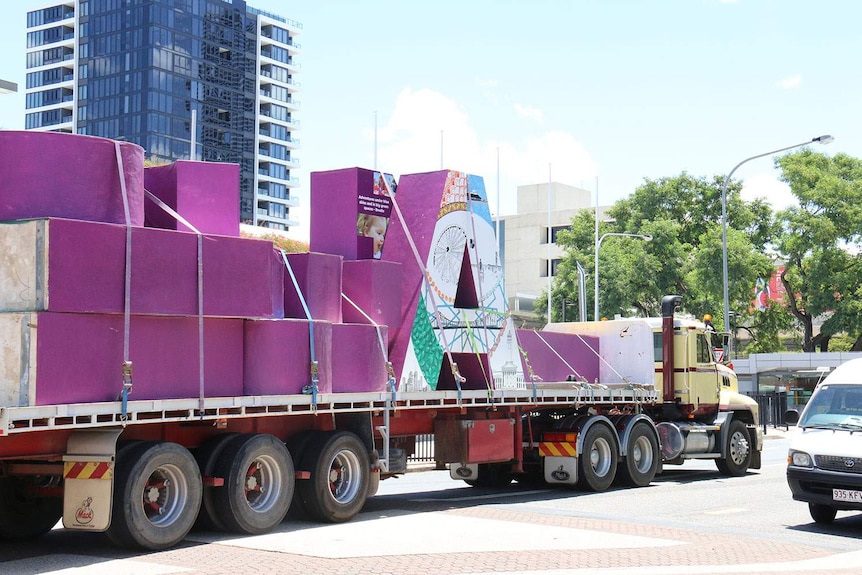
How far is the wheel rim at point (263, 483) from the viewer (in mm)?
12125

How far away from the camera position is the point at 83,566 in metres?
10.0

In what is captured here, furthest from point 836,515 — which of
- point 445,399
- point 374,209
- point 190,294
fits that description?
point 190,294

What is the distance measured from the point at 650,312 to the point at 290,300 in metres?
47.0

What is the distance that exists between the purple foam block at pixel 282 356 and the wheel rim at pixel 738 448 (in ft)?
36.9

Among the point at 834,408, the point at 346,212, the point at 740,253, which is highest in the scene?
the point at 740,253

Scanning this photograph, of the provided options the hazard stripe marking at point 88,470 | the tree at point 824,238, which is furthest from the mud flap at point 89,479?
the tree at point 824,238

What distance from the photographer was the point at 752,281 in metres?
52.8

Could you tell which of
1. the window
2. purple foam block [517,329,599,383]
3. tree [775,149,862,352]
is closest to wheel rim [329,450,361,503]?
purple foam block [517,329,599,383]

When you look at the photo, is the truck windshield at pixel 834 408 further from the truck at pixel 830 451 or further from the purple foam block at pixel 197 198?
the purple foam block at pixel 197 198

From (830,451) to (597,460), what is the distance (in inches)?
223

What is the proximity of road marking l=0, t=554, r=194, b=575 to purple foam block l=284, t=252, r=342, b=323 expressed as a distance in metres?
3.79

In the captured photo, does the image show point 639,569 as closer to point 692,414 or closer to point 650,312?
point 692,414

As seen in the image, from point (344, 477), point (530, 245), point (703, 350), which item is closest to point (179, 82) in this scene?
point (530, 245)

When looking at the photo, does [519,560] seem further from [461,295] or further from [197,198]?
[461,295]
